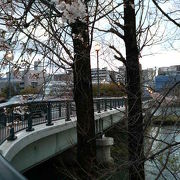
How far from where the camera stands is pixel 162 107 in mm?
5727

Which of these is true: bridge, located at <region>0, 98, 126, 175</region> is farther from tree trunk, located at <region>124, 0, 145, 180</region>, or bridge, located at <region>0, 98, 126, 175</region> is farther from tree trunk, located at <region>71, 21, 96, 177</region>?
tree trunk, located at <region>124, 0, 145, 180</region>

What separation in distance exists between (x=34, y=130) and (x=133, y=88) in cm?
729

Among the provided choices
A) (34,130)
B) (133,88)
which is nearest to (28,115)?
(34,130)

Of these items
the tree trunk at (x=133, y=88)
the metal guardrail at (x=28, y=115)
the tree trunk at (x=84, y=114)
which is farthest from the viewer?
the metal guardrail at (x=28, y=115)

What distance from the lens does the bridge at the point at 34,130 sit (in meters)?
10.9

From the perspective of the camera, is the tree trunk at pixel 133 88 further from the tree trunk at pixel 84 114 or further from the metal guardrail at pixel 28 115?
the tree trunk at pixel 84 114

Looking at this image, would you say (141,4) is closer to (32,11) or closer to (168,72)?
(168,72)

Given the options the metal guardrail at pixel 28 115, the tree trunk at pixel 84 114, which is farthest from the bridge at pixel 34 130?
the tree trunk at pixel 84 114

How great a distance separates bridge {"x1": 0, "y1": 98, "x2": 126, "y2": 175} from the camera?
1085cm

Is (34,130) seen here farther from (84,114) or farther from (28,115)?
(84,114)

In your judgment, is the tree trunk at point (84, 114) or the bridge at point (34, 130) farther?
the bridge at point (34, 130)

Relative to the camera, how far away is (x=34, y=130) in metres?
14.0

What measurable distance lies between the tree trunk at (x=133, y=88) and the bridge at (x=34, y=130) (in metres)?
1.18

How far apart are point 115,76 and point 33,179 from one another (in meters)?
12.7
